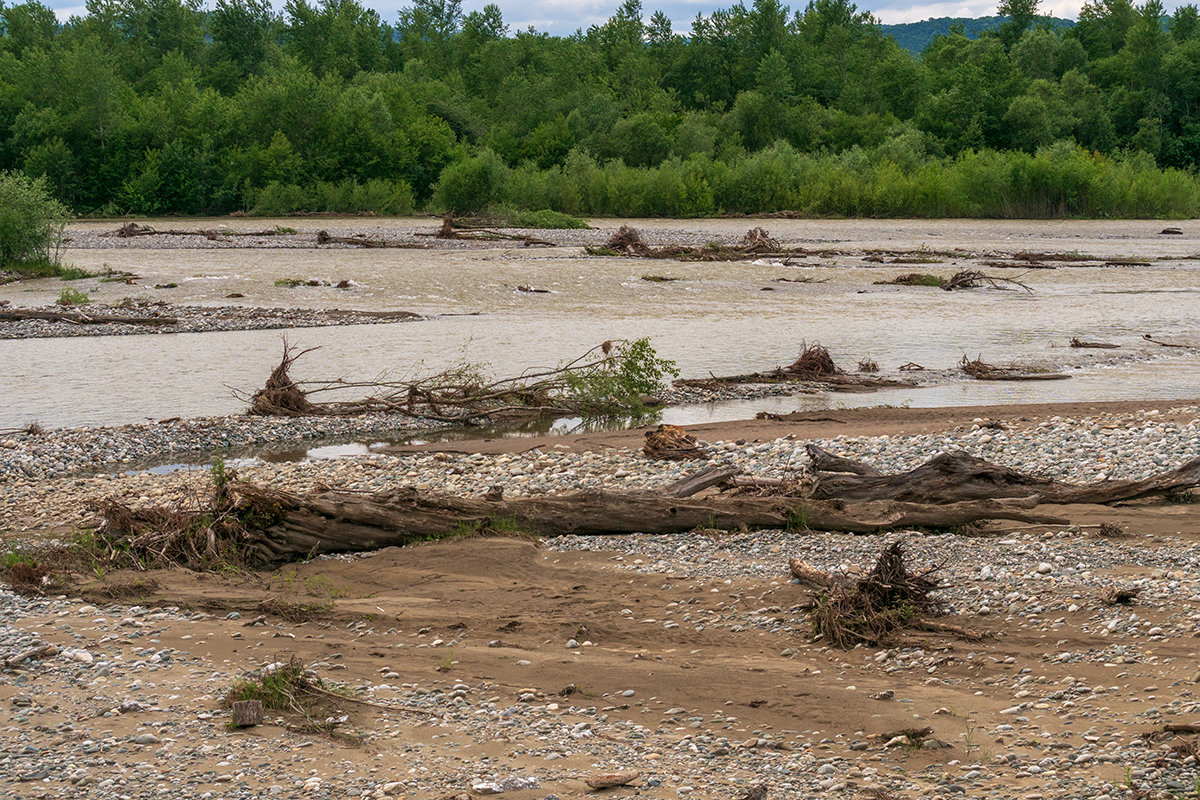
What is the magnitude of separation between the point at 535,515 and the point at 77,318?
65.8 ft

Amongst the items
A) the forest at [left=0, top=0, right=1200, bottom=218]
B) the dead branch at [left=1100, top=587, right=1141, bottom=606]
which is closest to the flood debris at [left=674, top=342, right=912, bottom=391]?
the dead branch at [left=1100, top=587, right=1141, bottom=606]

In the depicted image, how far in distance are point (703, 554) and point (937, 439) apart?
5.22 meters

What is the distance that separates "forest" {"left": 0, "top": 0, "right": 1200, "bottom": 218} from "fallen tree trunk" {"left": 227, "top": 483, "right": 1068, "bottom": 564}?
2412 inches

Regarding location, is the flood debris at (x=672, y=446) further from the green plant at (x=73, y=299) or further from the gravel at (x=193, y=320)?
the green plant at (x=73, y=299)

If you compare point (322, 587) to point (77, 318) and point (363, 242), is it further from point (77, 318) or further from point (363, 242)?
point (363, 242)

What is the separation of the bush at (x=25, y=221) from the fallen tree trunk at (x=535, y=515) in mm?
29737

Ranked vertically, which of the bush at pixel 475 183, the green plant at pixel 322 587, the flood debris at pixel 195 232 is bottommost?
the green plant at pixel 322 587

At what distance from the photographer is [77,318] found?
26594 millimetres

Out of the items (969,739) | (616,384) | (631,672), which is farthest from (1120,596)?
(616,384)

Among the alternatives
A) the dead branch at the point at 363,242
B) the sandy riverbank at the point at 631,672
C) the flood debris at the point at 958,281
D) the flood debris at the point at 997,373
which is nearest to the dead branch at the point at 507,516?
the sandy riverbank at the point at 631,672

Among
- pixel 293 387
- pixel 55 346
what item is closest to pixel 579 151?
pixel 55 346

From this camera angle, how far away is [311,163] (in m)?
78.8

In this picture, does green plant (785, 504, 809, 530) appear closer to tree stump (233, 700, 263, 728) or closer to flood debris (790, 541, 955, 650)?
flood debris (790, 541, 955, 650)

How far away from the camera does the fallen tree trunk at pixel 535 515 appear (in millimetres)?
9938
